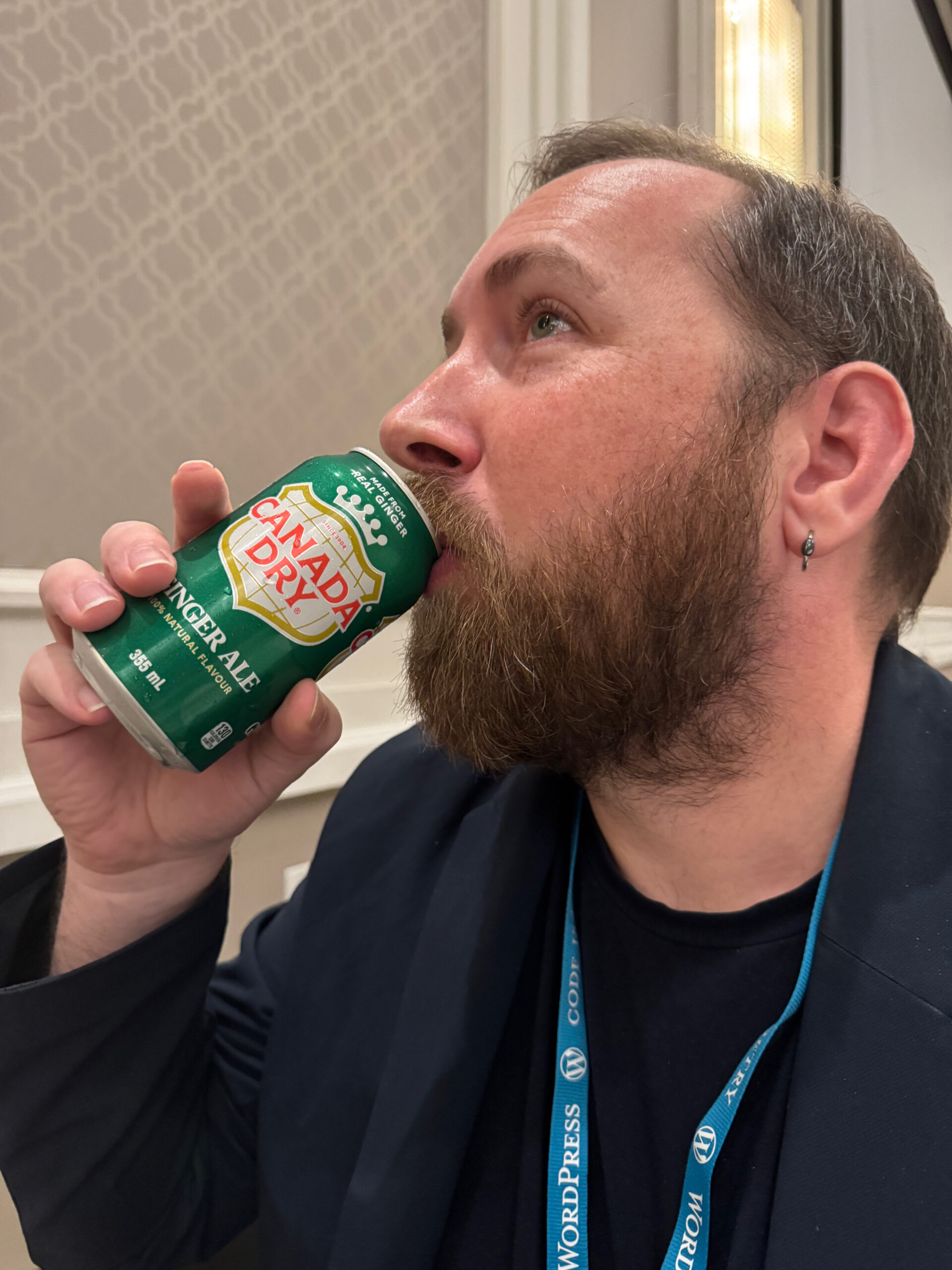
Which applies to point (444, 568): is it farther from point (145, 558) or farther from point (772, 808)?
point (772, 808)

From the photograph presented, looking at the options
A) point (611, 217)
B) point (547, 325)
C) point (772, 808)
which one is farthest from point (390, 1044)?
point (611, 217)

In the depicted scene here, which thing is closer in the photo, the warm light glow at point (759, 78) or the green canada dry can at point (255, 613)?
the green canada dry can at point (255, 613)

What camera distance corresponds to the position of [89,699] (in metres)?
0.49

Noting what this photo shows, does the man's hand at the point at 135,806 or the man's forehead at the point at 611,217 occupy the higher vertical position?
the man's forehead at the point at 611,217

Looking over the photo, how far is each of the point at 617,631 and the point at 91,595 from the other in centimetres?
36

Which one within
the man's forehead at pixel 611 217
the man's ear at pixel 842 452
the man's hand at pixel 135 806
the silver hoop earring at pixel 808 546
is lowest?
the silver hoop earring at pixel 808 546

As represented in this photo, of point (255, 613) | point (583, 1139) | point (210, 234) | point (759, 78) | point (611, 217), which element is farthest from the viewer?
point (759, 78)

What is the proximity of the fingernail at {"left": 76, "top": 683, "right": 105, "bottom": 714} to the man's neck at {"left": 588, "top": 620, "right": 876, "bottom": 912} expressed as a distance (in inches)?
15.7

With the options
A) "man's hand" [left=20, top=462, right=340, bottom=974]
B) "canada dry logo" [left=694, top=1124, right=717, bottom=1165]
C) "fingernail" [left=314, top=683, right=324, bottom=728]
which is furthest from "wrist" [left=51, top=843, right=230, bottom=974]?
"canada dry logo" [left=694, top=1124, right=717, bottom=1165]

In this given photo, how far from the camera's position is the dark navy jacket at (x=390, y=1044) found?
1.43 feet

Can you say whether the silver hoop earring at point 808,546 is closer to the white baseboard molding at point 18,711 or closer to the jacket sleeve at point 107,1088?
the white baseboard molding at point 18,711

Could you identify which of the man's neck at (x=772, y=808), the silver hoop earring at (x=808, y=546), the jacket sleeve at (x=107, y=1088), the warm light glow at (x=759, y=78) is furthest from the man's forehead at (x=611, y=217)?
the warm light glow at (x=759, y=78)

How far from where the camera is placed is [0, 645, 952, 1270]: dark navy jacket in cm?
44

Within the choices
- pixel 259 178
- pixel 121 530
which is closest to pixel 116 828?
pixel 121 530
